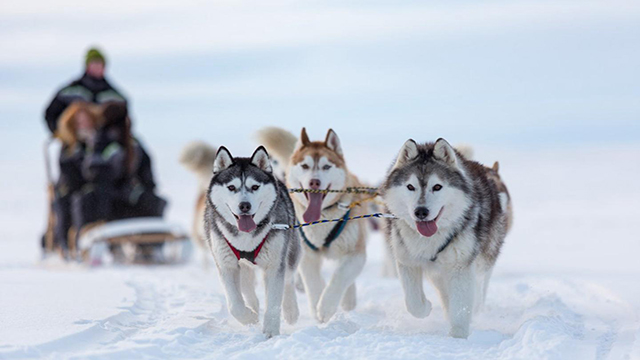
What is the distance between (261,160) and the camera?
3.76m

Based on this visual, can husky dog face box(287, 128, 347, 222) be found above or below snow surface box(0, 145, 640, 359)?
above

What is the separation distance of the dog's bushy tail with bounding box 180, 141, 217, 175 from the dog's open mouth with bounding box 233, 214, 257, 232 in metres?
2.83

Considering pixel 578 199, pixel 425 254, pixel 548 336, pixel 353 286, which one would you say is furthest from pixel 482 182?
pixel 578 199

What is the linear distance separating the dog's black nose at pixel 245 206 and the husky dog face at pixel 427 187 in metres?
0.64

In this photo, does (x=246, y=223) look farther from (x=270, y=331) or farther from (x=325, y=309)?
(x=325, y=309)

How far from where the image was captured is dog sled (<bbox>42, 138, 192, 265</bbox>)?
28.5ft

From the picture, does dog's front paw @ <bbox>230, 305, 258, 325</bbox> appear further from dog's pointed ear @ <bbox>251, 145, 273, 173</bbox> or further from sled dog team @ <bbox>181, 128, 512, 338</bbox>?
dog's pointed ear @ <bbox>251, 145, 273, 173</bbox>

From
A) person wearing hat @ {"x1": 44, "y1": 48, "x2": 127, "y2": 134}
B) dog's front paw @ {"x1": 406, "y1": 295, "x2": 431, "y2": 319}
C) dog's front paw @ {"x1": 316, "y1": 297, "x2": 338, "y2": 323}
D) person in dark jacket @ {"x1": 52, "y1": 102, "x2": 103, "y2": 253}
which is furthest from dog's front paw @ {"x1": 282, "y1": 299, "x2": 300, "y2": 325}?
person wearing hat @ {"x1": 44, "y1": 48, "x2": 127, "y2": 134}

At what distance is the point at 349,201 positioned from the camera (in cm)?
450

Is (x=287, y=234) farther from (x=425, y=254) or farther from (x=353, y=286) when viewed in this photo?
(x=353, y=286)

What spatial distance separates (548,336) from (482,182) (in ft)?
2.70

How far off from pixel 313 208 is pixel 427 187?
1.00m

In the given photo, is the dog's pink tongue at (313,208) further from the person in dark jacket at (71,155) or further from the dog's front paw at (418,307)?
the person in dark jacket at (71,155)

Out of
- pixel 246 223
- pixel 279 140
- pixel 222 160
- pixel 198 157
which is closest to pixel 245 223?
pixel 246 223
